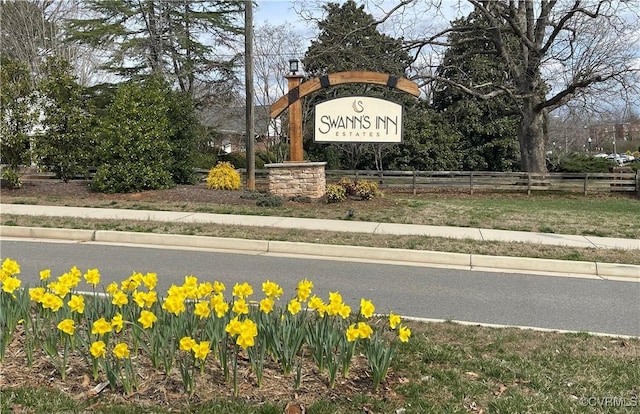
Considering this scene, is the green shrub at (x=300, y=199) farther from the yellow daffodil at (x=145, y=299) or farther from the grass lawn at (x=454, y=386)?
the yellow daffodil at (x=145, y=299)

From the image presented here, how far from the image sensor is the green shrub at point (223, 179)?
1631cm

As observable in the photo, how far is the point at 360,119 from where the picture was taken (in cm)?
1470

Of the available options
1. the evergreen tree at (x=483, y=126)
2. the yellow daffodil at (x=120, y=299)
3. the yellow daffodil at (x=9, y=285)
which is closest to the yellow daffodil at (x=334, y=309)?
the yellow daffodil at (x=120, y=299)

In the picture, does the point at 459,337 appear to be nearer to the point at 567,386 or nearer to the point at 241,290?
the point at 567,386

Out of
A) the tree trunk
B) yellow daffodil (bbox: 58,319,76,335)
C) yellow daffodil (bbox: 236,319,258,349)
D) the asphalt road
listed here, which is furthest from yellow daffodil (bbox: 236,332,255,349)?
the tree trunk

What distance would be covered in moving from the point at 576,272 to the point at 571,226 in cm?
395

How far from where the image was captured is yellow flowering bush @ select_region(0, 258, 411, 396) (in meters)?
3.25

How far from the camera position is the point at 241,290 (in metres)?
3.75

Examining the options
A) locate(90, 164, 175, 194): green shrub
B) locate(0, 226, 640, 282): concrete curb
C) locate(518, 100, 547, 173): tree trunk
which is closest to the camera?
locate(0, 226, 640, 282): concrete curb

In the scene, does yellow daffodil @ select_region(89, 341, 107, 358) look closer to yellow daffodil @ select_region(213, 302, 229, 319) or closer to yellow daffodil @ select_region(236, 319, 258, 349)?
yellow daffodil @ select_region(213, 302, 229, 319)

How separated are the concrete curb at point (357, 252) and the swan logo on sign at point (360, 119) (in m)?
6.79

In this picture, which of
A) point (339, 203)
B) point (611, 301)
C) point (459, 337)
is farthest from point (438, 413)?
point (339, 203)

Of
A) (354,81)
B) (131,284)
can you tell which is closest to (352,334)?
(131,284)

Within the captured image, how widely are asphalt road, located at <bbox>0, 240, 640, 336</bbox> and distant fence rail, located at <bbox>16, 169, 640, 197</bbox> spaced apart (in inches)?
542
